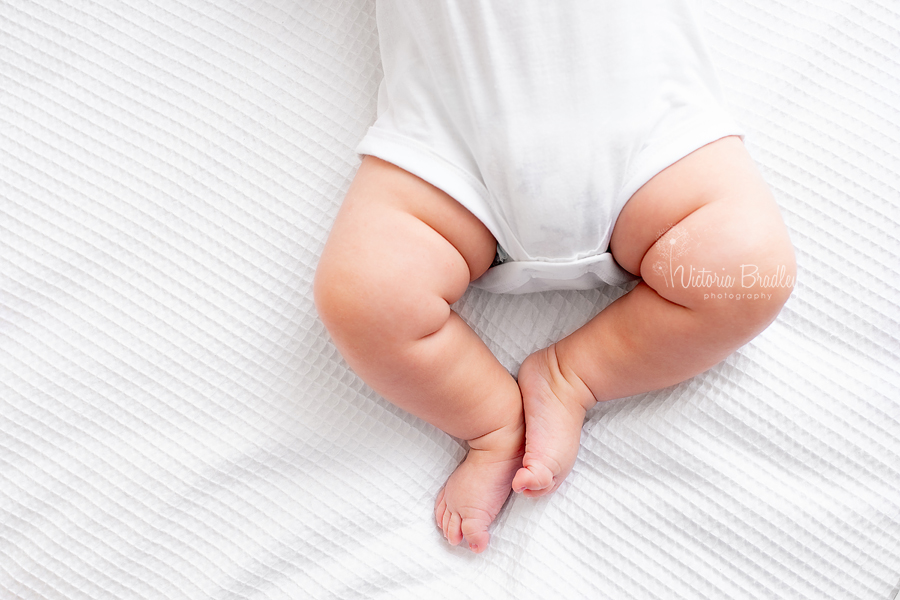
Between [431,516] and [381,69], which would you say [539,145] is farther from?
[431,516]

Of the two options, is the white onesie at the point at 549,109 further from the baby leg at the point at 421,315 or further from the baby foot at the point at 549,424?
the baby foot at the point at 549,424

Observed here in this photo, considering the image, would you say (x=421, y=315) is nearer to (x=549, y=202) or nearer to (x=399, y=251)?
(x=399, y=251)

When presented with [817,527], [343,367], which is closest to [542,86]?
[343,367]

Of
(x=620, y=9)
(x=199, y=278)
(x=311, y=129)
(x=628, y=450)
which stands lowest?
(x=199, y=278)

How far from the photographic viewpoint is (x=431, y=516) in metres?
0.93

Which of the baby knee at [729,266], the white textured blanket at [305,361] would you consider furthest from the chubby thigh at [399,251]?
the baby knee at [729,266]

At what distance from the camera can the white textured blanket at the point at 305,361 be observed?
0.89m

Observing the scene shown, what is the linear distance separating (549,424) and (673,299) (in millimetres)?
224

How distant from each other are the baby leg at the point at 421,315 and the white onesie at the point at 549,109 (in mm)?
40

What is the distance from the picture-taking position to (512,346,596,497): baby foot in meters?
0.83

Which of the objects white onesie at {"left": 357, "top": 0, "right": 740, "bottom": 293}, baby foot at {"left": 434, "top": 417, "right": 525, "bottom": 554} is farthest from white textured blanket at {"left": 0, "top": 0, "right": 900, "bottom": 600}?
white onesie at {"left": 357, "top": 0, "right": 740, "bottom": 293}

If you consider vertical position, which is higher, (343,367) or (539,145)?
(539,145)

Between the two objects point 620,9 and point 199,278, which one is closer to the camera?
point 620,9

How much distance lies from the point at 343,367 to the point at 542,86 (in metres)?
0.45
